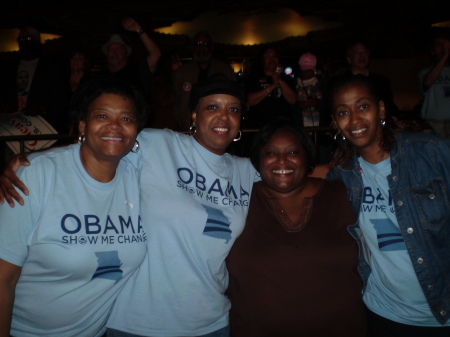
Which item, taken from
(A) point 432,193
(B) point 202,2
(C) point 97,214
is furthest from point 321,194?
(B) point 202,2

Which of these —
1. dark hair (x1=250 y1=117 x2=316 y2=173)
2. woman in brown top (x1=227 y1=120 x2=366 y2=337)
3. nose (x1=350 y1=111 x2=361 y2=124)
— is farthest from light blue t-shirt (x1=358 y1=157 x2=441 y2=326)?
dark hair (x1=250 y1=117 x2=316 y2=173)

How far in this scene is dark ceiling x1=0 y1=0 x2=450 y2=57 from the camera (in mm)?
9906

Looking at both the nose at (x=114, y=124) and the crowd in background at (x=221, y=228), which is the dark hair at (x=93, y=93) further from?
the nose at (x=114, y=124)

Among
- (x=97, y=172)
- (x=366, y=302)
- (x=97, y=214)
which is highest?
(x=97, y=172)

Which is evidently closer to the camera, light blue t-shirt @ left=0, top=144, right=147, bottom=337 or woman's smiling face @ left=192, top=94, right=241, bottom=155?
light blue t-shirt @ left=0, top=144, right=147, bottom=337

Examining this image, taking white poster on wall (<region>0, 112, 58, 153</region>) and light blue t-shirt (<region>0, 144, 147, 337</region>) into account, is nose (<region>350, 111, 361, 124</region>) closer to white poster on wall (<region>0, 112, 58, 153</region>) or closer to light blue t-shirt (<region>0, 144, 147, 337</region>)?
light blue t-shirt (<region>0, 144, 147, 337</region>)

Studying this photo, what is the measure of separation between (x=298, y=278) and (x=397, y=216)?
0.66m

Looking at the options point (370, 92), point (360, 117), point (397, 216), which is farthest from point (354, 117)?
point (397, 216)

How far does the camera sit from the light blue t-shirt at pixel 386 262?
85.0 inches

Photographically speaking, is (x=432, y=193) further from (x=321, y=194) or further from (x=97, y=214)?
(x=97, y=214)

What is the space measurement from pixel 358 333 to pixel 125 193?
158 centimetres

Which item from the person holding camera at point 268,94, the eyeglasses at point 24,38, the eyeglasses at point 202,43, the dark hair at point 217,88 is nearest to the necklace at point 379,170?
the dark hair at point 217,88

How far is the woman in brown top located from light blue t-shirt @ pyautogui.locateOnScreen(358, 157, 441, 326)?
0.33ft

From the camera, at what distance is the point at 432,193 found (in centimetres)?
219
